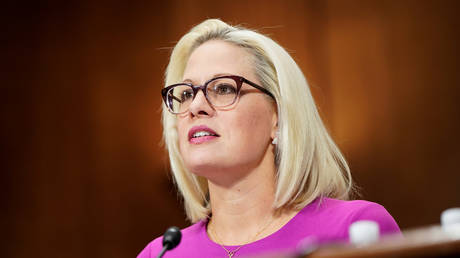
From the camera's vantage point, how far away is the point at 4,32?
3.72 meters

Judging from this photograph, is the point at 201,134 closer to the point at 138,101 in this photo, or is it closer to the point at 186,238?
the point at 186,238

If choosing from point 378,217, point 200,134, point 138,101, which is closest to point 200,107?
point 200,134

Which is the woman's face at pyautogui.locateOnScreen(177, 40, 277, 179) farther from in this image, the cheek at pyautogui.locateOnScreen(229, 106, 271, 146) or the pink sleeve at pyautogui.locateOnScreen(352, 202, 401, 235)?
the pink sleeve at pyautogui.locateOnScreen(352, 202, 401, 235)

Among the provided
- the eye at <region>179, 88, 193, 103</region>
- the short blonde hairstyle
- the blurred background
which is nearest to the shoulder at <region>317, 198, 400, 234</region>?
the short blonde hairstyle

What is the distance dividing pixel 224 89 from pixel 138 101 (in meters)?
2.03

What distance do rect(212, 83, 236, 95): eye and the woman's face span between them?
3cm

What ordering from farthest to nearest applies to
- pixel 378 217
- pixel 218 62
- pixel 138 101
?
1. pixel 138 101
2. pixel 218 62
3. pixel 378 217

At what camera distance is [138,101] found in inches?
146

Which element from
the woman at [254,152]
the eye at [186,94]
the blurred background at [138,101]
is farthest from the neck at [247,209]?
the blurred background at [138,101]

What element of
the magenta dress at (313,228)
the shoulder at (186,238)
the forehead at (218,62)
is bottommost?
the shoulder at (186,238)

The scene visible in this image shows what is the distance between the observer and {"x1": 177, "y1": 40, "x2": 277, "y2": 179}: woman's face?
1705mm

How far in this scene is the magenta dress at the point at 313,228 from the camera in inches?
61.7

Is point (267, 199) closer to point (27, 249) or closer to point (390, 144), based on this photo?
point (390, 144)

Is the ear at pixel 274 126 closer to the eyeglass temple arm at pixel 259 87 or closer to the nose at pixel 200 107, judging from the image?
the eyeglass temple arm at pixel 259 87
